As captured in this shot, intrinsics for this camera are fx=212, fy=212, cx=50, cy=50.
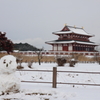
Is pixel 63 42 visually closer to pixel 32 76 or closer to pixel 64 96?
pixel 32 76

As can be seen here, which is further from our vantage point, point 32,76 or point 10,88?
point 32,76

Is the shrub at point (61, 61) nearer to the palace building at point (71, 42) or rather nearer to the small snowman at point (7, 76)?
the small snowman at point (7, 76)

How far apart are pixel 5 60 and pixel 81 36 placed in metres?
39.0

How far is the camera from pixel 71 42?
131 ft

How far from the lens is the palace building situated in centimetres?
4131

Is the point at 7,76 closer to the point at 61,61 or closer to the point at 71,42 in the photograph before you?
the point at 61,61

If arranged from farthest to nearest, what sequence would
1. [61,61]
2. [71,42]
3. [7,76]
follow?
1. [71,42]
2. [61,61]
3. [7,76]

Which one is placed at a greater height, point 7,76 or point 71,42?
point 71,42

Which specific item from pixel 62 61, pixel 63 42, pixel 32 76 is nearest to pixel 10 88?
pixel 32 76

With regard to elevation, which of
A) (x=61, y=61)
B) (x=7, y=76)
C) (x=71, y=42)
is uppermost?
(x=71, y=42)

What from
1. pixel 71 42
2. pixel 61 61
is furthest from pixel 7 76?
pixel 71 42

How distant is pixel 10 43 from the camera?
59.6 ft

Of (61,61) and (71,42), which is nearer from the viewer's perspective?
(61,61)

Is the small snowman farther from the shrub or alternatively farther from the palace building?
the palace building
